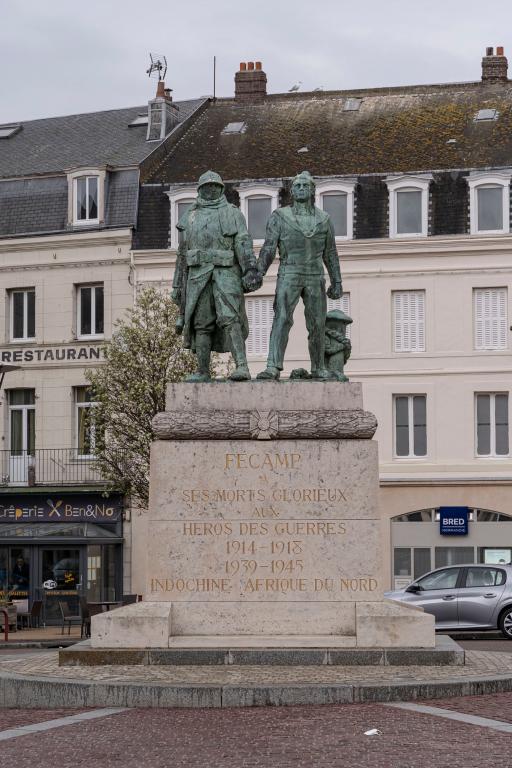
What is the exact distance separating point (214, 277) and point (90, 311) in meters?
27.9

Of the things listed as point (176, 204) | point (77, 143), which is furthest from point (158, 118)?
point (176, 204)

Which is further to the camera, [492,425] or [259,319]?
[259,319]

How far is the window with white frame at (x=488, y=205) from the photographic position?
145ft

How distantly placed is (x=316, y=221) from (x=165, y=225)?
27.0 m

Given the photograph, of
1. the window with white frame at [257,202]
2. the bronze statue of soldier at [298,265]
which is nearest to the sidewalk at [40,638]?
the window with white frame at [257,202]

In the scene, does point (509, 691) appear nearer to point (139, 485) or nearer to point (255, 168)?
point (139, 485)

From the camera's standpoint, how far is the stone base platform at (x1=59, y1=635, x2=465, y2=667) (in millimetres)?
17750

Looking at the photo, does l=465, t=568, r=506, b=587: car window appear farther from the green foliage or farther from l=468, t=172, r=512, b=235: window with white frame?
l=468, t=172, r=512, b=235: window with white frame

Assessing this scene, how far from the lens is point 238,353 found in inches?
770

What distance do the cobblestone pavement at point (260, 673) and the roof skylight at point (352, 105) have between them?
1303 inches

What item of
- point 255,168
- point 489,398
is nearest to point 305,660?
point 489,398

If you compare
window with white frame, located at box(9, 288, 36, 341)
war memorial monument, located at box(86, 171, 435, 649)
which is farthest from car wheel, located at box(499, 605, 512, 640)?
window with white frame, located at box(9, 288, 36, 341)

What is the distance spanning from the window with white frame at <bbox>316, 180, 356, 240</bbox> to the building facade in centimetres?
4

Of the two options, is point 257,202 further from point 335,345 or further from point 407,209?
point 335,345
